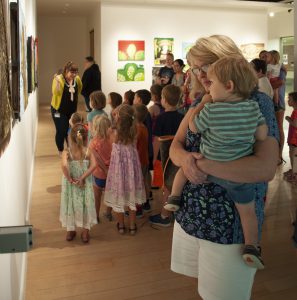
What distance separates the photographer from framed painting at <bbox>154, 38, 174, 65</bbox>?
40.3ft

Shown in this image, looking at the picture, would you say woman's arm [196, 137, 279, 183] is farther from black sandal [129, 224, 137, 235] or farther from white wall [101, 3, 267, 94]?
white wall [101, 3, 267, 94]

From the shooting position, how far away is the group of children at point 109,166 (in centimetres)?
382

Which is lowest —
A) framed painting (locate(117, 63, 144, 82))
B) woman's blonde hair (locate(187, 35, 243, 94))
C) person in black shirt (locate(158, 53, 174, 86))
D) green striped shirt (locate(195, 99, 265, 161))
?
green striped shirt (locate(195, 99, 265, 161))

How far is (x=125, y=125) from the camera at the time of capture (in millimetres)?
4035

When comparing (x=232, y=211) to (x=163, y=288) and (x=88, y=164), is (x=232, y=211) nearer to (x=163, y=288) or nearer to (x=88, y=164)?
(x=163, y=288)

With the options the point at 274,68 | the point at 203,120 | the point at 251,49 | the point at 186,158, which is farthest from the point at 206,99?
the point at 251,49

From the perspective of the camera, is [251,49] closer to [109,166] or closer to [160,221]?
[160,221]

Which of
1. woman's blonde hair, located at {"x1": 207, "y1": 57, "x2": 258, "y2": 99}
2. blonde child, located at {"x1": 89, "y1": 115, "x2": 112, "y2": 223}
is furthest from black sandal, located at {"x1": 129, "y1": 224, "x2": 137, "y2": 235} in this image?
woman's blonde hair, located at {"x1": 207, "y1": 57, "x2": 258, "y2": 99}

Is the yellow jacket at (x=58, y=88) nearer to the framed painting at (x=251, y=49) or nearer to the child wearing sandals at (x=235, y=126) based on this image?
the child wearing sandals at (x=235, y=126)

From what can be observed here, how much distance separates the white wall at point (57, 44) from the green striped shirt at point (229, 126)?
1779cm

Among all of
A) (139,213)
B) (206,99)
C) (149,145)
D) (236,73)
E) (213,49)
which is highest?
(213,49)

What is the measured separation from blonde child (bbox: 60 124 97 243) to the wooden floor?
0.99ft

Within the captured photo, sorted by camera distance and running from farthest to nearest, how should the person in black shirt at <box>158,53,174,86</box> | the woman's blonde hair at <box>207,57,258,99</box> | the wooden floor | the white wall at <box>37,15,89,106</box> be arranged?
the white wall at <box>37,15,89,106</box> < the person in black shirt at <box>158,53,174,86</box> < the wooden floor < the woman's blonde hair at <box>207,57,258,99</box>

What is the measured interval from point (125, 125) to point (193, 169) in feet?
7.86
